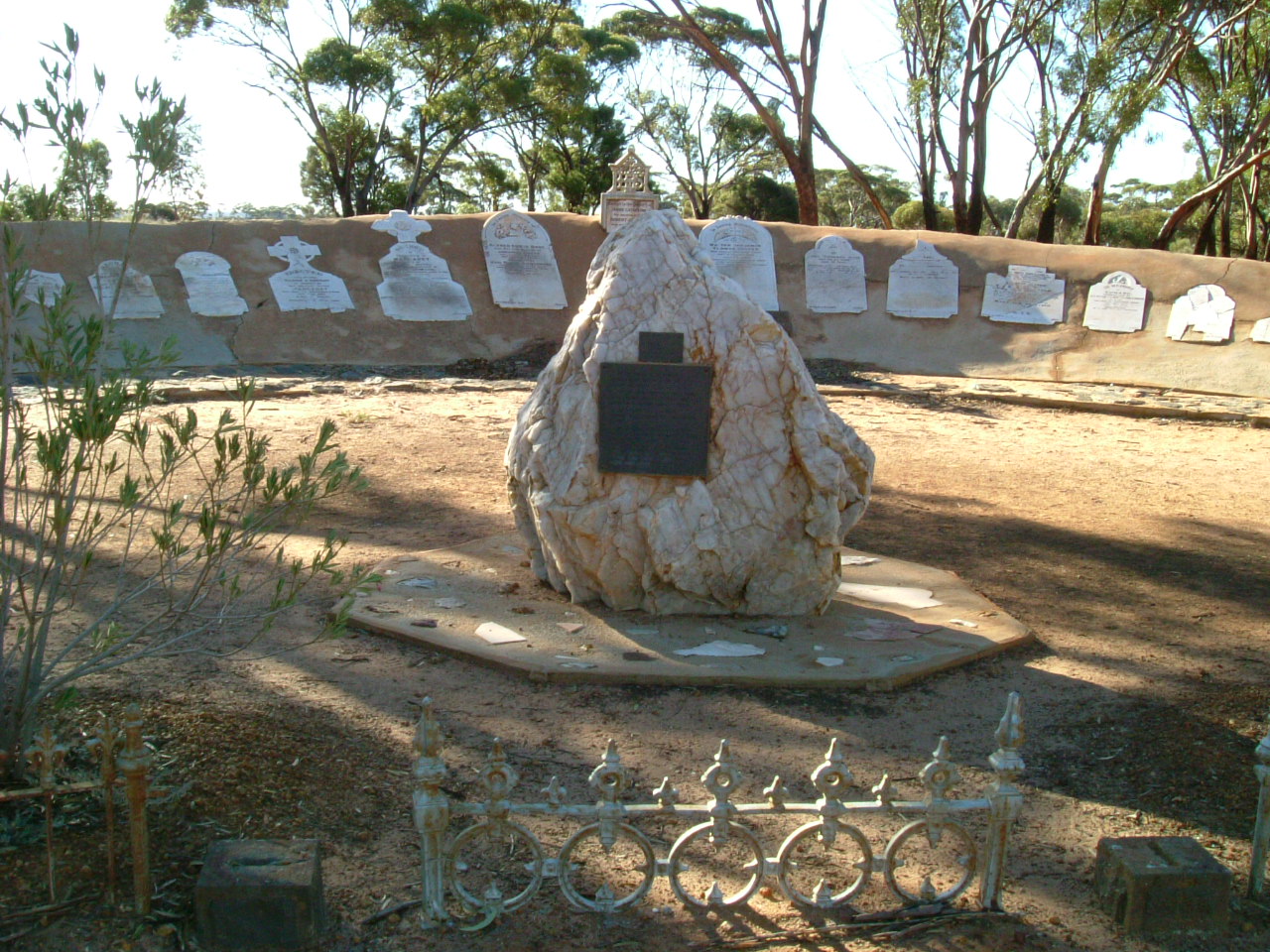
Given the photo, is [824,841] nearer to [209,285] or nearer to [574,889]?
[574,889]

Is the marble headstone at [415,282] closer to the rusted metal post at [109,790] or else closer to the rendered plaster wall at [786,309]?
the rendered plaster wall at [786,309]

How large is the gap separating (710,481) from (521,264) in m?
8.60

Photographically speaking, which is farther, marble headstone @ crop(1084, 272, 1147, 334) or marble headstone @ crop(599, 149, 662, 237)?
marble headstone @ crop(1084, 272, 1147, 334)

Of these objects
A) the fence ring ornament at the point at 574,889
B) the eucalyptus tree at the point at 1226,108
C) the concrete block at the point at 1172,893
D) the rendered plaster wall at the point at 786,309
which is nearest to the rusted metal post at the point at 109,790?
the fence ring ornament at the point at 574,889

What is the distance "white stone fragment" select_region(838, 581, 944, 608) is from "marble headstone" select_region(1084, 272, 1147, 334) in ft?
29.1

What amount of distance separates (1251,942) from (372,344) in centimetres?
1048

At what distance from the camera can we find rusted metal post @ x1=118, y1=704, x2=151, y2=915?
7.69ft

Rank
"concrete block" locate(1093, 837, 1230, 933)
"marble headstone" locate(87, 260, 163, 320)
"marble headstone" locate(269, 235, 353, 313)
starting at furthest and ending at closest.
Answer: "marble headstone" locate(269, 235, 353, 313) → "marble headstone" locate(87, 260, 163, 320) → "concrete block" locate(1093, 837, 1230, 933)

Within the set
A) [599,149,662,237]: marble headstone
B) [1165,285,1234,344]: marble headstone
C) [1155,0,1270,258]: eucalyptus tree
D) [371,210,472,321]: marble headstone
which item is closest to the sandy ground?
[371,210,472,321]: marble headstone

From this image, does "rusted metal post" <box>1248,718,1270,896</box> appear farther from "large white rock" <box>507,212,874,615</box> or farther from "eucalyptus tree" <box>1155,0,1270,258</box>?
"eucalyptus tree" <box>1155,0,1270,258</box>

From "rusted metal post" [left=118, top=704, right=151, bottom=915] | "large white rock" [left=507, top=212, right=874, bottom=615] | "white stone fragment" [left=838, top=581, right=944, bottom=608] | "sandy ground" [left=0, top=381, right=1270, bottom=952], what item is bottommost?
"sandy ground" [left=0, top=381, right=1270, bottom=952]

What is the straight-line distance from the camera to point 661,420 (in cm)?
450

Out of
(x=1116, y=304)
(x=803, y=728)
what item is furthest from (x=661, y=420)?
(x=1116, y=304)

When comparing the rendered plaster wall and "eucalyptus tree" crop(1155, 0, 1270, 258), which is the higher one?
"eucalyptus tree" crop(1155, 0, 1270, 258)
